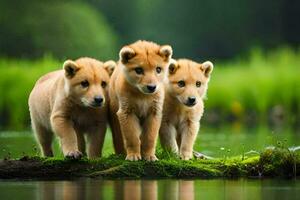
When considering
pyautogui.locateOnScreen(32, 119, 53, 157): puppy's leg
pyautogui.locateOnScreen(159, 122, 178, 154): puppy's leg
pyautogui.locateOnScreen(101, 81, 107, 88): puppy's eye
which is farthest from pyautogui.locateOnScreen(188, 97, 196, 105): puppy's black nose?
pyautogui.locateOnScreen(32, 119, 53, 157): puppy's leg

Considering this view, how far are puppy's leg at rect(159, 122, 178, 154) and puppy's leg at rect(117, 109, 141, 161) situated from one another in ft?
1.94

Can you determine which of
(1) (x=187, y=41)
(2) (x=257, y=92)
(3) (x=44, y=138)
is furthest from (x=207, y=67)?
(1) (x=187, y=41)

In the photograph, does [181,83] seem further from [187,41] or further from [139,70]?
[187,41]

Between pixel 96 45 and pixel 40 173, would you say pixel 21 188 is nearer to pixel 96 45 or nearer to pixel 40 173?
pixel 40 173

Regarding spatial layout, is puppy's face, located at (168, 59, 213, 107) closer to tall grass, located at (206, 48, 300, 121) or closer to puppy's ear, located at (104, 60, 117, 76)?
puppy's ear, located at (104, 60, 117, 76)

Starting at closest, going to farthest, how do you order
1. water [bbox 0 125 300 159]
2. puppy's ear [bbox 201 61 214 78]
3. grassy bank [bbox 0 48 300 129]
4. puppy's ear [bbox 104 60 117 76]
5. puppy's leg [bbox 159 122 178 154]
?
puppy's leg [bbox 159 122 178 154] → puppy's ear [bbox 104 60 117 76] → puppy's ear [bbox 201 61 214 78] → water [bbox 0 125 300 159] → grassy bank [bbox 0 48 300 129]

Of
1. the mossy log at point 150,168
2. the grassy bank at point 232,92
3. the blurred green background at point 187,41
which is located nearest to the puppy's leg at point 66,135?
the mossy log at point 150,168

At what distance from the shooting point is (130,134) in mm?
12039

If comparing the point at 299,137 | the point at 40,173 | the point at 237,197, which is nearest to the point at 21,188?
the point at 40,173

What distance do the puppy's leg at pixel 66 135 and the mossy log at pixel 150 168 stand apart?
0.38 feet

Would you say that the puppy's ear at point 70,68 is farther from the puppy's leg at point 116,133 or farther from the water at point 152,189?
the water at point 152,189

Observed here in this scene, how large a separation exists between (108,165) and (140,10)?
30.2 m

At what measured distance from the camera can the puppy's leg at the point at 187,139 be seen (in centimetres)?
1272

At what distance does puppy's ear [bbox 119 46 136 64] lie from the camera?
12.1 meters
